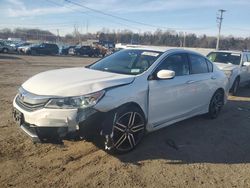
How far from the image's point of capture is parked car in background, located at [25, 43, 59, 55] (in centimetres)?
4194

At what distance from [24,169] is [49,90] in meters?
1.12

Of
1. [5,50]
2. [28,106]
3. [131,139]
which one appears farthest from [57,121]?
[5,50]

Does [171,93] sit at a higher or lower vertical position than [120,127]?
higher

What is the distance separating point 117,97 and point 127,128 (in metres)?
0.55

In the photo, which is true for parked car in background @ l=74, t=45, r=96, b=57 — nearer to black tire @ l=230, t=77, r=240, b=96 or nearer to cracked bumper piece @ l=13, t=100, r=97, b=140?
black tire @ l=230, t=77, r=240, b=96

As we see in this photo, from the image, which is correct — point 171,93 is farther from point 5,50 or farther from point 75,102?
point 5,50

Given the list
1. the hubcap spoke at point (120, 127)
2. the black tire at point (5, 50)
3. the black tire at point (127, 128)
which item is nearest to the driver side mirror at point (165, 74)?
the black tire at point (127, 128)

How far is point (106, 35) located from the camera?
11150 centimetres

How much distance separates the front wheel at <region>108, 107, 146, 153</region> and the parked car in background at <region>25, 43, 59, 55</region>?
38971 mm

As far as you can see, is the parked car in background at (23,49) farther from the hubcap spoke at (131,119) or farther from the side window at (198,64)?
the hubcap spoke at (131,119)

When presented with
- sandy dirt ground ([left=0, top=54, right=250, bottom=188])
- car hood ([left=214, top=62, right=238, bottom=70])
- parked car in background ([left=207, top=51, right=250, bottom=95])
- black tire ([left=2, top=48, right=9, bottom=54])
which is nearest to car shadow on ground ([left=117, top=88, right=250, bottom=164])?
sandy dirt ground ([left=0, top=54, right=250, bottom=188])

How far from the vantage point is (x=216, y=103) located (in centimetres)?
773

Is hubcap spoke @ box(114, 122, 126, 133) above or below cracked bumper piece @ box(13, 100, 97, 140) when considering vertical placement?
below

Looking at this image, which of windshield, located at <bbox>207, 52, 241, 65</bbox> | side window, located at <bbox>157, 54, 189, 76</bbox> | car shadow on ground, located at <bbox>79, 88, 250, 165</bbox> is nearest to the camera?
car shadow on ground, located at <bbox>79, 88, 250, 165</bbox>
